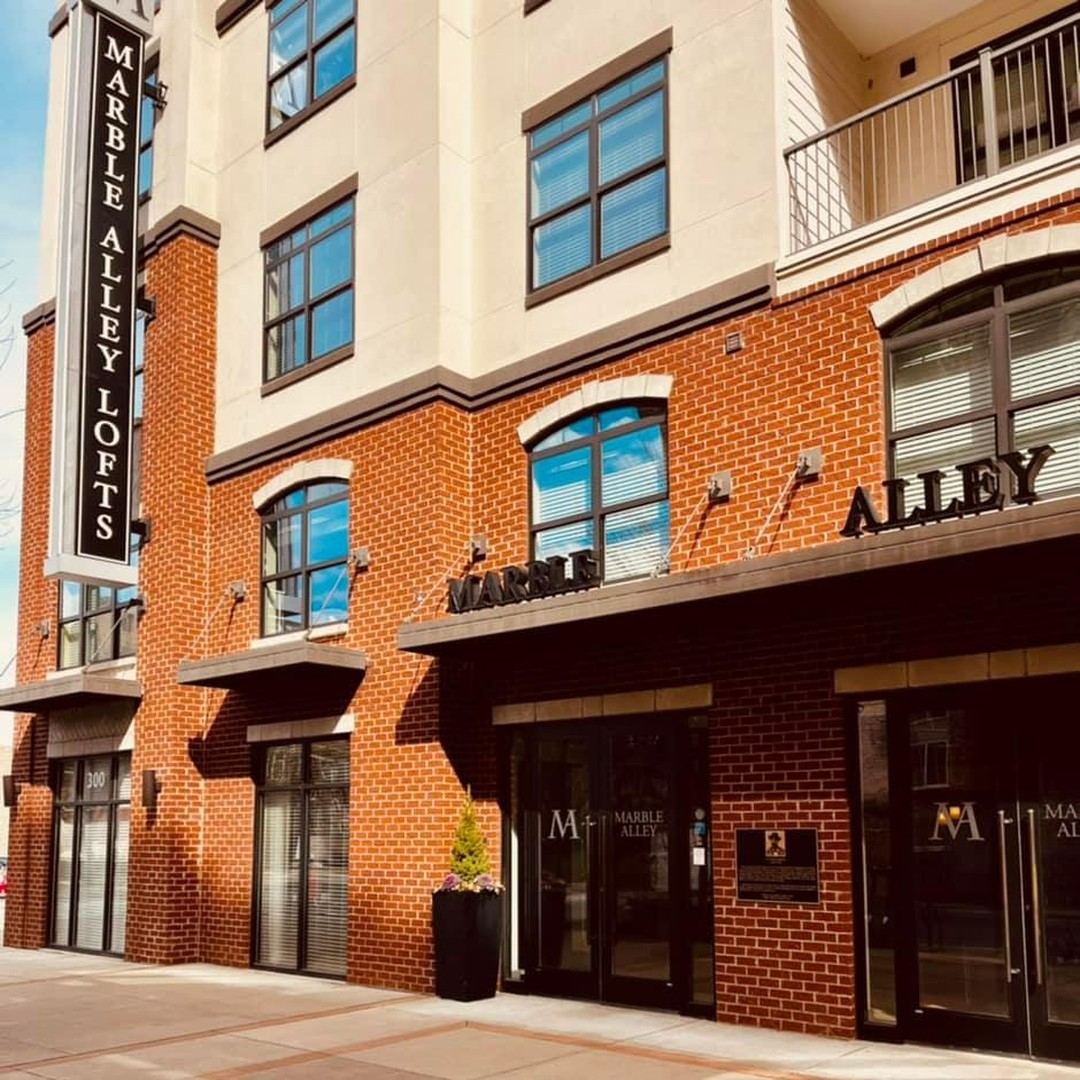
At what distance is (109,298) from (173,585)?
4.01 metres

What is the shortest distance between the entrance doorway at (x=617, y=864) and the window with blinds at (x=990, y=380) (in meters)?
3.43

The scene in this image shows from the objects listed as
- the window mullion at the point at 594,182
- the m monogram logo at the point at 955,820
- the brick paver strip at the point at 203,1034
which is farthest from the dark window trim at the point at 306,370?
the m monogram logo at the point at 955,820

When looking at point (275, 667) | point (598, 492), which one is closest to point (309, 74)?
point (598, 492)

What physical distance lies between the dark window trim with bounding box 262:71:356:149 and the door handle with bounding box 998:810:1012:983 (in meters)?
11.8

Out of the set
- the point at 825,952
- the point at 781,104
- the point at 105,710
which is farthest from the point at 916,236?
the point at 105,710

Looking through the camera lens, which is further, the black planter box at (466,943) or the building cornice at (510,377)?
the black planter box at (466,943)

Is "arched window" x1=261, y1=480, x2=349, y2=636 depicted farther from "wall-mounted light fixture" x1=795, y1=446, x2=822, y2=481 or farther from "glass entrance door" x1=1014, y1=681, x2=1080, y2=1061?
"glass entrance door" x1=1014, y1=681, x2=1080, y2=1061

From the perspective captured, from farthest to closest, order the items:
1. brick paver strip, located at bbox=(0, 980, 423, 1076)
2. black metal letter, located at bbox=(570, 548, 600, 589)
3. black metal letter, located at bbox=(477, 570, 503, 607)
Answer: black metal letter, located at bbox=(477, 570, 503, 607) < black metal letter, located at bbox=(570, 548, 600, 589) < brick paver strip, located at bbox=(0, 980, 423, 1076)

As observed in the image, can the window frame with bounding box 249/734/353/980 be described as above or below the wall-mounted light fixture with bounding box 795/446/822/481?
below

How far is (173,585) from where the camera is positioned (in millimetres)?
16953

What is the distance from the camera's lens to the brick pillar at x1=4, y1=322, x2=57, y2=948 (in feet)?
63.0

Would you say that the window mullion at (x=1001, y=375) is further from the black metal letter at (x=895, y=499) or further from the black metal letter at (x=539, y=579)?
the black metal letter at (x=539, y=579)

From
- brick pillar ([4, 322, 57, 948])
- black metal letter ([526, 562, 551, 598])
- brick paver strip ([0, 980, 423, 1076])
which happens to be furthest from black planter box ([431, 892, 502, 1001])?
brick pillar ([4, 322, 57, 948])

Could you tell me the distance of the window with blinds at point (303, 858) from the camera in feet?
48.9
